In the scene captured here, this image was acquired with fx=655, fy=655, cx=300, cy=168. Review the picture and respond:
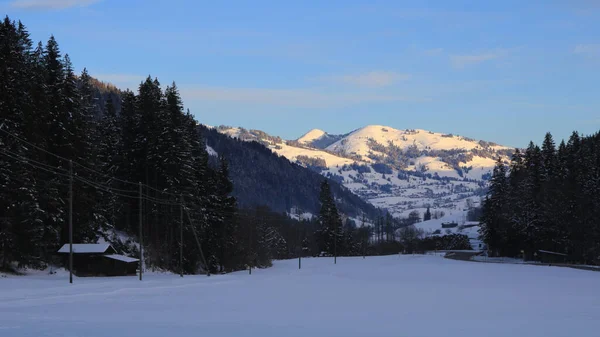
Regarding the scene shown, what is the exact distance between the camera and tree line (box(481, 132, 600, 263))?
99.8m

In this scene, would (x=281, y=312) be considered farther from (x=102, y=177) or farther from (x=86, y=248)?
(x=102, y=177)

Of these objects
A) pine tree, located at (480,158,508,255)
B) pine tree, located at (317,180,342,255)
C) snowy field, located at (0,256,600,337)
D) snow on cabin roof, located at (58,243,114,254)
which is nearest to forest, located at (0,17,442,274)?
snow on cabin roof, located at (58,243,114,254)

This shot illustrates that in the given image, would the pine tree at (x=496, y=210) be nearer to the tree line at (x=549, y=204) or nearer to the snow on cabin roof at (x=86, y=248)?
the tree line at (x=549, y=204)

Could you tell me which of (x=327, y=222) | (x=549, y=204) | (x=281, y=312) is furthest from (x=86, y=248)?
(x=327, y=222)

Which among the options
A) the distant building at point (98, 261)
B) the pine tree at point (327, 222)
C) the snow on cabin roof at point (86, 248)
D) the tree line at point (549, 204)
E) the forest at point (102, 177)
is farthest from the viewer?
the pine tree at point (327, 222)

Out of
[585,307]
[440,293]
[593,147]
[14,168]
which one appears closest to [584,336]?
[585,307]

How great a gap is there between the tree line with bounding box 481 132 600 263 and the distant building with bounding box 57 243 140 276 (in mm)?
67732

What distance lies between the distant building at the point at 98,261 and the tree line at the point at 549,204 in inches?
2667

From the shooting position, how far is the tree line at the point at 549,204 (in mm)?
99750

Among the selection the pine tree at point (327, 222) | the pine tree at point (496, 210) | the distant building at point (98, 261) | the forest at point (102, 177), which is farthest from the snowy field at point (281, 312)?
the pine tree at point (327, 222)

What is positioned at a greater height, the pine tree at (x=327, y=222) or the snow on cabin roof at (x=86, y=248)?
the pine tree at (x=327, y=222)

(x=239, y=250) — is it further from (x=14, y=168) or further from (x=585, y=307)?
(x=585, y=307)

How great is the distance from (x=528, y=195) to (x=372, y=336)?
97.5 metres

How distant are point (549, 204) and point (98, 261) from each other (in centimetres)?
7191
